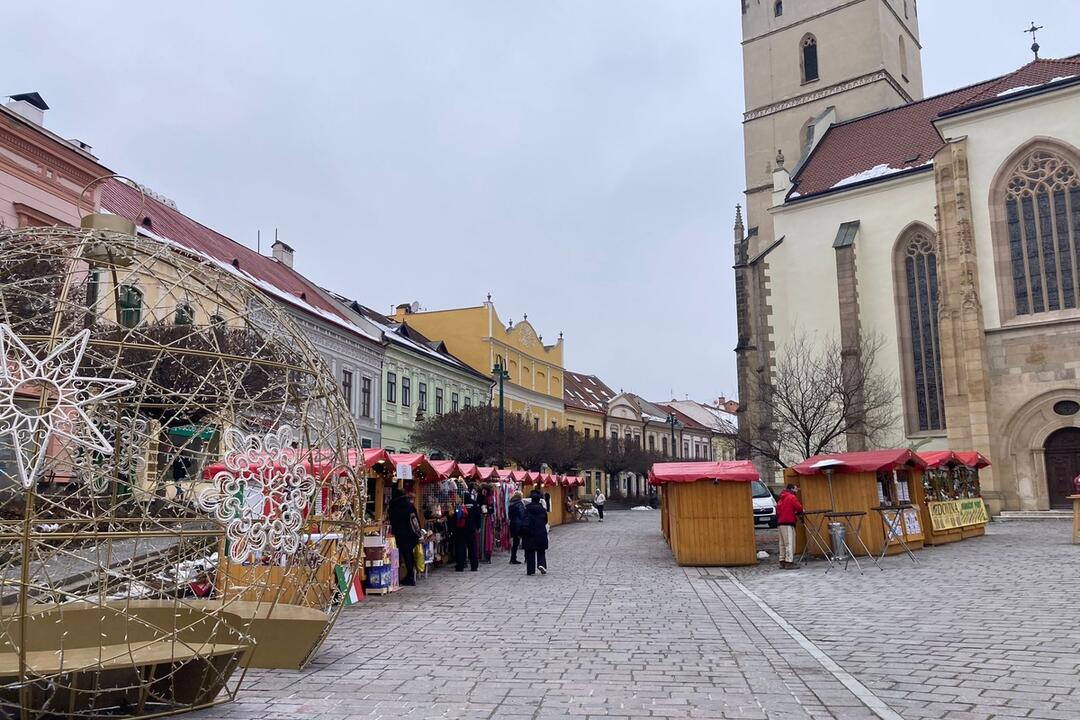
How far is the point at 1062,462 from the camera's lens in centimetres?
2738

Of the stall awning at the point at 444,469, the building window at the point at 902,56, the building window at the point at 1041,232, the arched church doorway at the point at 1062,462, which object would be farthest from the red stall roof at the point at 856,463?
the building window at the point at 902,56

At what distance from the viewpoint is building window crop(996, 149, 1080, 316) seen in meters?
28.3

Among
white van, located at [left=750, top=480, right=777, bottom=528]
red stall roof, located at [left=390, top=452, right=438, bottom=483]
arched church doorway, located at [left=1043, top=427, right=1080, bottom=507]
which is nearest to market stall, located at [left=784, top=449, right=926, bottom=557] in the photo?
red stall roof, located at [left=390, top=452, right=438, bottom=483]

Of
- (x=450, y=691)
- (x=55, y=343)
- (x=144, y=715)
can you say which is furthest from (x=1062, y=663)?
(x=55, y=343)

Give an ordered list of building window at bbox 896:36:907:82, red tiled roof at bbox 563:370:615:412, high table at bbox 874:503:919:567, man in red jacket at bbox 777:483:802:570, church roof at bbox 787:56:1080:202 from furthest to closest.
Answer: red tiled roof at bbox 563:370:615:412 → building window at bbox 896:36:907:82 → church roof at bbox 787:56:1080:202 → high table at bbox 874:503:919:567 → man in red jacket at bbox 777:483:802:570

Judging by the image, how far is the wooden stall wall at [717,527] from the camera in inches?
656

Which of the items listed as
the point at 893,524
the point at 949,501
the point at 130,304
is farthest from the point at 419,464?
the point at 949,501

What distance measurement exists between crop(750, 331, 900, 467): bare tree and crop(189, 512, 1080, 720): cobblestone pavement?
518 inches

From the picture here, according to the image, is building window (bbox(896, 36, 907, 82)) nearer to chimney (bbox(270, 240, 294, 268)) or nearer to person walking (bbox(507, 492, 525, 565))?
chimney (bbox(270, 240, 294, 268))

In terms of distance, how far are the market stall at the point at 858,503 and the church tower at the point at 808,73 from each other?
86.0 ft

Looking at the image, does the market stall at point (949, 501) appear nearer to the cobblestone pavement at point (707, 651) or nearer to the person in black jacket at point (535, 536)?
the cobblestone pavement at point (707, 651)

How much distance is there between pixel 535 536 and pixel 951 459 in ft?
39.9

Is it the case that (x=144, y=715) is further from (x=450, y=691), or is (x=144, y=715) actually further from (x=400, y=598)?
(x=400, y=598)

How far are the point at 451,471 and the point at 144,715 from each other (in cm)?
1182
